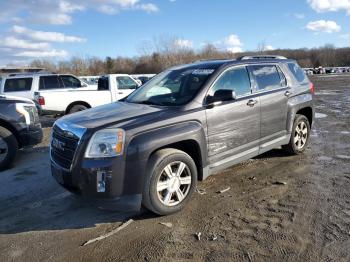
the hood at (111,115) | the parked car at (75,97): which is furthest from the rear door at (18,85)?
the hood at (111,115)

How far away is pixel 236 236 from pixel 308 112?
163 inches

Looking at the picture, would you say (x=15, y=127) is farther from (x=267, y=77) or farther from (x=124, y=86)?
(x=124, y=86)

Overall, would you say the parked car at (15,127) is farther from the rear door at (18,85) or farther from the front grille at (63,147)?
the rear door at (18,85)

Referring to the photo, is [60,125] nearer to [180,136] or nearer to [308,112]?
[180,136]

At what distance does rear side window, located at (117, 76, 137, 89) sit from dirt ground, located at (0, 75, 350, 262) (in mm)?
8294

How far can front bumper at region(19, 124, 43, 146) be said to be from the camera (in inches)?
283

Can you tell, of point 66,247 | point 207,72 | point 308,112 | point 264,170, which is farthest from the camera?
point 308,112

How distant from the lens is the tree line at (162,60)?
179ft

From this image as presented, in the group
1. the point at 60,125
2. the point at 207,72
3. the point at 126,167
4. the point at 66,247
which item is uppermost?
the point at 207,72

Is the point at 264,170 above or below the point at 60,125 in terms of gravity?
below

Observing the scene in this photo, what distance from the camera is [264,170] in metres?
6.05

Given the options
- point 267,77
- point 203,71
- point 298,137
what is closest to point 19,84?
point 203,71

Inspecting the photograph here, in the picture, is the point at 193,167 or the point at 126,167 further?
the point at 193,167

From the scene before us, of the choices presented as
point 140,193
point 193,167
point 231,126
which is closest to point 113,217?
point 140,193
